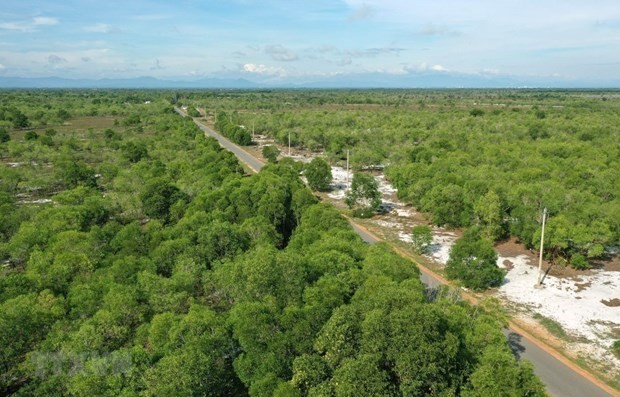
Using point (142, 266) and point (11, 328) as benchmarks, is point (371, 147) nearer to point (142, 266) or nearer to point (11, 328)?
A: point (142, 266)

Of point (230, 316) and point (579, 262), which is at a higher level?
point (230, 316)

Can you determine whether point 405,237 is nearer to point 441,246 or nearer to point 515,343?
point 441,246

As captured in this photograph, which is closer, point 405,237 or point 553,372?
point 553,372

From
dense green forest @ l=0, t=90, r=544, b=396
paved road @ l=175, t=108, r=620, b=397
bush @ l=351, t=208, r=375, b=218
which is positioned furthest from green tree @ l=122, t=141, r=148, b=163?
paved road @ l=175, t=108, r=620, b=397

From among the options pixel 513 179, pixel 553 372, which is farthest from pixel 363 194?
pixel 553 372

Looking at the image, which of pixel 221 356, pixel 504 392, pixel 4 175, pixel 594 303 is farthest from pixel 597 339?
pixel 4 175

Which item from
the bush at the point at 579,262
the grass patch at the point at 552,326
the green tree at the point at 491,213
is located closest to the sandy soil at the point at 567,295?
the grass patch at the point at 552,326
